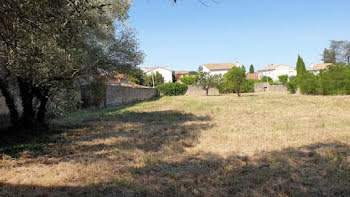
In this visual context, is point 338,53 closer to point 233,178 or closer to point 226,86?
point 226,86

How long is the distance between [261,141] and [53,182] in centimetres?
530

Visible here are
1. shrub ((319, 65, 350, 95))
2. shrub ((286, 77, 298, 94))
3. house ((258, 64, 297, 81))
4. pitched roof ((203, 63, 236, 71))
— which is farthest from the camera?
house ((258, 64, 297, 81))

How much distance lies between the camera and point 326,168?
4785 mm

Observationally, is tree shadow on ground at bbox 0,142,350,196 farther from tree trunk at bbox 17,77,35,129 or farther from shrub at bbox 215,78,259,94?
shrub at bbox 215,78,259,94

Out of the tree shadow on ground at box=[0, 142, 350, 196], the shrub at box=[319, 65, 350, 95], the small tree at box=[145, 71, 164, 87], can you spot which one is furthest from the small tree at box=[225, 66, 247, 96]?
the tree shadow on ground at box=[0, 142, 350, 196]

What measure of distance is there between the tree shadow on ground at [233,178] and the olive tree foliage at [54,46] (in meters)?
2.79

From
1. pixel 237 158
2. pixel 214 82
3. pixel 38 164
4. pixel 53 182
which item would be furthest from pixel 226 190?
pixel 214 82

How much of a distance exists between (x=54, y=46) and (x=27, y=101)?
127 inches

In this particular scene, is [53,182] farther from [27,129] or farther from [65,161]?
[27,129]

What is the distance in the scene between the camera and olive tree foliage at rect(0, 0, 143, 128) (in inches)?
182

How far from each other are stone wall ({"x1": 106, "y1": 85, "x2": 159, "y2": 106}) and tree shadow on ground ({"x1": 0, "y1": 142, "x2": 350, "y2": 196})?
62.0ft

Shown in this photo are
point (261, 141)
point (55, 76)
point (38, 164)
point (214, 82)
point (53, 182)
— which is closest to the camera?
point (53, 182)

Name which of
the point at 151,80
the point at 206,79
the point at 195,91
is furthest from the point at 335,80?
the point at 151,80

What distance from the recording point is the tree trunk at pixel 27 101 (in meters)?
8.80
